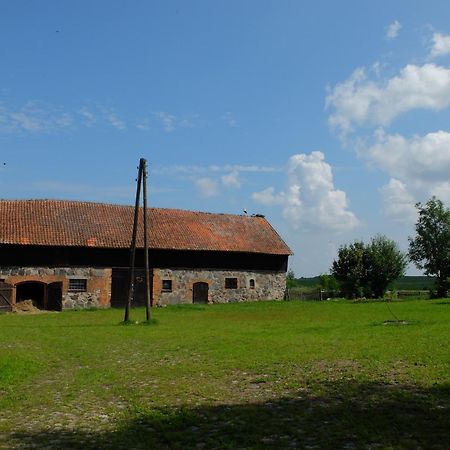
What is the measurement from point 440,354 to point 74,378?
8787 mm

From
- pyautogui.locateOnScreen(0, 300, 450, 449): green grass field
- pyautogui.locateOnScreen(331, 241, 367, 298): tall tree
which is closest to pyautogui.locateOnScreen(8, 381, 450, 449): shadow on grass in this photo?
pyautogui.locateOnScreen(0, 300, 450, 449): green grass field

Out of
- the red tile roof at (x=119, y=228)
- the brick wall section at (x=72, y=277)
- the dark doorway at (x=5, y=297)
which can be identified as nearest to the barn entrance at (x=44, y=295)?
the brick wall section at (x=72, y=277)

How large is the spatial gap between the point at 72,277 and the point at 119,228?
5.89 m

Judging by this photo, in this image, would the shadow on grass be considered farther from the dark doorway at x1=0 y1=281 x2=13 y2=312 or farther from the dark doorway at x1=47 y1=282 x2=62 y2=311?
the dark doorway at x1=47 y1=282 x2=62 y2=311

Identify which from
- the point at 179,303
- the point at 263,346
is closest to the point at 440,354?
the point at 263,346

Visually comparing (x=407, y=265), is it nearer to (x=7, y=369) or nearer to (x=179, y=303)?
(x=179, y=303)

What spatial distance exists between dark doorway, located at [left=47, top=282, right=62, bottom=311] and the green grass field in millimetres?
22053

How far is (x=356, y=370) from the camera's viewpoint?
38.7 ft

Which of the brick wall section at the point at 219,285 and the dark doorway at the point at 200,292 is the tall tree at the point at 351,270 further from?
the dark doorway at the point at 200,292

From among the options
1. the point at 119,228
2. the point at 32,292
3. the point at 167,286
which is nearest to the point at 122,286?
the point at 167,286

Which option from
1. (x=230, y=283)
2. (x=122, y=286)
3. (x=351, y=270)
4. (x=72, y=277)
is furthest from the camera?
(x=351, y=270)

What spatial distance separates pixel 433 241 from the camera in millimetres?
70188

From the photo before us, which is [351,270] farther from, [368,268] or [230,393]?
[230,393]

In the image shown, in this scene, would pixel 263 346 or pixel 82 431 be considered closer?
pixel 82 431
